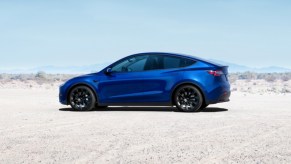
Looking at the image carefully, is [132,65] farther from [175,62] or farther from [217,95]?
[217,95]

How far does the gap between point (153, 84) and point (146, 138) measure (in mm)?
5075

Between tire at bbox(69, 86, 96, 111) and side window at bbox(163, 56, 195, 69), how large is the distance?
6.87 feet

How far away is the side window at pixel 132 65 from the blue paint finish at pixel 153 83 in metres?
0.10

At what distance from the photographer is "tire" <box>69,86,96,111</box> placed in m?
14.1

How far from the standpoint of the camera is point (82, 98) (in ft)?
46.6

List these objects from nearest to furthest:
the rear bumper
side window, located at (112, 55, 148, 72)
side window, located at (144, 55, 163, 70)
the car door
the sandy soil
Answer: the sandy soil → the rear bumper → the car door → side window, located at (144, 55, 163, 70) → side window, located at (112, 55, 148, 72)

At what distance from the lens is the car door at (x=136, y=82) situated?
1361 cm

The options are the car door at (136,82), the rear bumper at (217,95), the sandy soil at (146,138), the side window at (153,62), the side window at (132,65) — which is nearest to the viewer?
the sandy soil at (146,138)

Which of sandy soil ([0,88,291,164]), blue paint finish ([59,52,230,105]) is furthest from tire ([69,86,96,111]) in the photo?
sandy soil ([0,88,291,164])

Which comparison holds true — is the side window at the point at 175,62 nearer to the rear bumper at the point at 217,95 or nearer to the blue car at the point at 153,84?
the blue car at the point at 153,84

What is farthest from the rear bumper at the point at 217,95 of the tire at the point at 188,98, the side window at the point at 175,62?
the side window at the point at 175,62

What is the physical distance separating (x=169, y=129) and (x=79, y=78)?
16.0ft

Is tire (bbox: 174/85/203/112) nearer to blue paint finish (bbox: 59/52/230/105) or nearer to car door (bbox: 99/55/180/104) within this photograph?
blue paint finish (bbox: 59/52/230/105)

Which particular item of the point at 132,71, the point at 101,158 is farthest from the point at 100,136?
the point at 132,71
